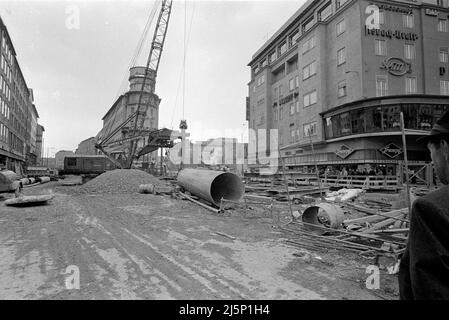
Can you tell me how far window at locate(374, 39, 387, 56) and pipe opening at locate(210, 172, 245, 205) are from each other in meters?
26.5

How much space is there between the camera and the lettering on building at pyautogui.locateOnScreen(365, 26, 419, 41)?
100 ft

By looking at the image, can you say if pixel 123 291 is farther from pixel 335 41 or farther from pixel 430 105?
pixel 335 41

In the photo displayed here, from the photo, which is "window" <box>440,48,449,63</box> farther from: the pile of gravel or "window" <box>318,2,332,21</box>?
the pile of gravel

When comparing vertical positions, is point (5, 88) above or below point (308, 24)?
below

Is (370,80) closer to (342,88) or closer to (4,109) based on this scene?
(342,88)

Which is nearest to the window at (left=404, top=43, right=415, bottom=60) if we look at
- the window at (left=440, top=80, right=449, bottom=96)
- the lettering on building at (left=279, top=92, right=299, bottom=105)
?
the window at (left=440, top=80, right=449, bottom=96)

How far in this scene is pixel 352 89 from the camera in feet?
100

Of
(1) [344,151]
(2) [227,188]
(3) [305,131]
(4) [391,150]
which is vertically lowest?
(2) [227,188]

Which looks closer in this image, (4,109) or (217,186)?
(217,186)

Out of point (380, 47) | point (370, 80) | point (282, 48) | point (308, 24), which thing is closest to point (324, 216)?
point (370, 80)

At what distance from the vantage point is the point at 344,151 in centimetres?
2983

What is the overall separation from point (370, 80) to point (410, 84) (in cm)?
585

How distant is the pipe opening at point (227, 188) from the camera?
13.8 meters
